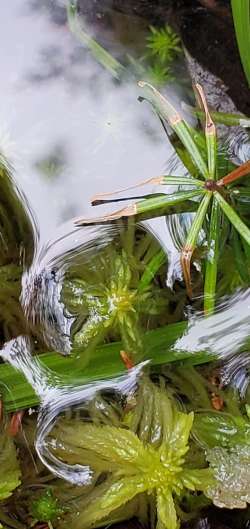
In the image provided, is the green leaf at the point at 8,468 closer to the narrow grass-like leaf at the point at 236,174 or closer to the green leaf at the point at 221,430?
the green leaf at the point at 221,430

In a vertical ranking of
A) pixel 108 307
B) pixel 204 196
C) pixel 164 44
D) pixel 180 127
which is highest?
pixel 164 44

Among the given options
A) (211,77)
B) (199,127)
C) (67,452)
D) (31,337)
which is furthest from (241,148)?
(67,452)

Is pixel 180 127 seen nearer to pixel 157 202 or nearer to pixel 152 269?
pixel 157 202

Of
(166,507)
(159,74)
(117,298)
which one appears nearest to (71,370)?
(117,298)

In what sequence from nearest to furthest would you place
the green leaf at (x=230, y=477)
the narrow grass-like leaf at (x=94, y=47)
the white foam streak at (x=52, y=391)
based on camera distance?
1. the green leaf at (x=230, y=477)
2. the white foam streak at (x=52, y=391)
3. the narrow grass-like leaf at (x=94, y=47)

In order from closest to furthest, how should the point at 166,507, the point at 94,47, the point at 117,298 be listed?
1. the point at 166,507
2. the point at 117,298
3. the point at 94,47

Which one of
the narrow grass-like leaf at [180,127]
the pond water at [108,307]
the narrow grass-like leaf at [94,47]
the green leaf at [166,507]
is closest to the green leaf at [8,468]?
the pond water at [108,307]

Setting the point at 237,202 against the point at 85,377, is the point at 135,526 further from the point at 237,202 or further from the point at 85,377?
the point at 237,202
